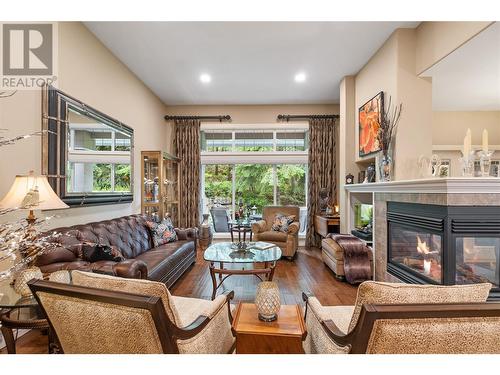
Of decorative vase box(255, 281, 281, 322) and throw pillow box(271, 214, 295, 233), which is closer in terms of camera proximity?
decorative vase box(255, 281, 281, 322)

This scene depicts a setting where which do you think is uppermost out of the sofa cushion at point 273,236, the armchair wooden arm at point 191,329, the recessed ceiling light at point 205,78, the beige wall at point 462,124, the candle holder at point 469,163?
the recessed ceiling light at point 205,78

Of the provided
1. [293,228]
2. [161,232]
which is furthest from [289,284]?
[161,232]

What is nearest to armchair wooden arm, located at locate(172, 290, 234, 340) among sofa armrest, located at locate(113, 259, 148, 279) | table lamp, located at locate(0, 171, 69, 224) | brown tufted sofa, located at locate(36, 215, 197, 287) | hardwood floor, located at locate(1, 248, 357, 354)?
brown tufted sofa, located at locate(36, 215, 197, 287)

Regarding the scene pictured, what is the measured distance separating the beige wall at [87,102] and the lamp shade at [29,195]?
430 millimetres

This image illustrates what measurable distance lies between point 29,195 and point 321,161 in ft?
17.4

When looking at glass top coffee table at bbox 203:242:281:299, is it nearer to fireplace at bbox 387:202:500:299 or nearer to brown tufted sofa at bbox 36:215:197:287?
brown tufted sofa at bbox 36:215:197:287

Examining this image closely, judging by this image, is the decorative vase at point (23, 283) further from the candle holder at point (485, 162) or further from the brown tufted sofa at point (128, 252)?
the candle holder at point (485, 162)

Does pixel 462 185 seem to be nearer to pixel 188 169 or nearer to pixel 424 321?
pixel 424 321

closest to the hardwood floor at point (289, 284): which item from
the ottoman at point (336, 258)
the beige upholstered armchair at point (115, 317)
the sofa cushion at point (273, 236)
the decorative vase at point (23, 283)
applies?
the ottoman at point (336, 258)

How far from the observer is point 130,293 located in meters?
→ 1.08

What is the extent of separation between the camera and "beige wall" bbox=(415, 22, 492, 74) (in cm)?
259

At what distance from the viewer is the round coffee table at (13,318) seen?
1.60m

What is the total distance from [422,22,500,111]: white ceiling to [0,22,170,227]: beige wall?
430 centimetres
